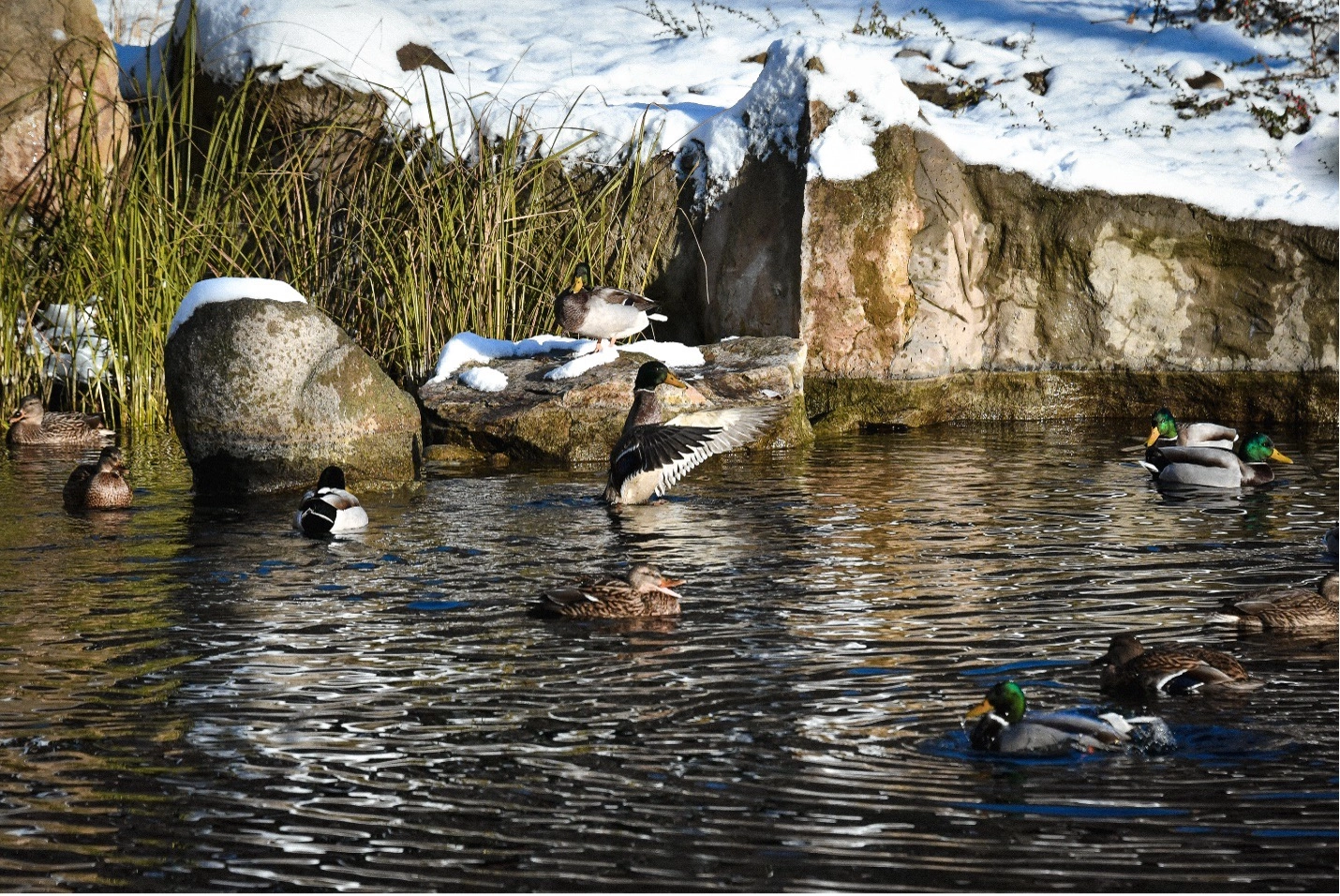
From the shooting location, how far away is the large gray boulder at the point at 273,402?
955cm

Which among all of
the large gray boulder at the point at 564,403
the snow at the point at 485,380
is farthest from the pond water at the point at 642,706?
the snow at the point at 485,380

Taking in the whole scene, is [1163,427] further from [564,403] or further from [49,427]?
[49,427]

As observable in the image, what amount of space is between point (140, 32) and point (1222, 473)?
47.0 ft

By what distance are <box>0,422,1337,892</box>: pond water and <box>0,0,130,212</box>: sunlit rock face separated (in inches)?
263

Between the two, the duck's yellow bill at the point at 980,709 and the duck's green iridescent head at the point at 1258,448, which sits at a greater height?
the duck's green iridescent head at the point at 1258,448

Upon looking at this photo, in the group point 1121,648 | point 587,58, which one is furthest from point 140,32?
point 1121,648

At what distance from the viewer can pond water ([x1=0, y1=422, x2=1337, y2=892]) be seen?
370 cm

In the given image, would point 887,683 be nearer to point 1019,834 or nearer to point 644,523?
point 1019,834

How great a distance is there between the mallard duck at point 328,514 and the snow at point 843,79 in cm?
426

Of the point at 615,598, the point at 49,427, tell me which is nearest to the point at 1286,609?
the point at 615,598

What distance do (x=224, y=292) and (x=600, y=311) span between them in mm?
2772

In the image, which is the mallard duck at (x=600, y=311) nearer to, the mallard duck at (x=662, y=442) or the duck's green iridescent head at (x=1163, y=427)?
the mallard duck at (x=662, y=442)

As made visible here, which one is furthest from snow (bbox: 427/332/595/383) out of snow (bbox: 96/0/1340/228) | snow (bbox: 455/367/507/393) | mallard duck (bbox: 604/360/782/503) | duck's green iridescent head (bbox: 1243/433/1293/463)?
duck's green iridescent head (bbox: 1243/433/1293/463)

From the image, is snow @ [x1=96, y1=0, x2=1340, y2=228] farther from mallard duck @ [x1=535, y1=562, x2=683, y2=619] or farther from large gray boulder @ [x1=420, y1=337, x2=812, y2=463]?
mallard duck @ [x1=535, y1=562, x2=683, y2=619]
